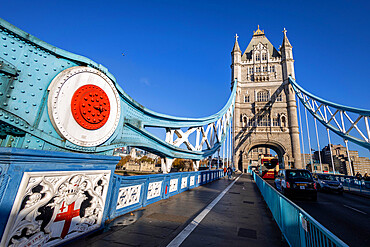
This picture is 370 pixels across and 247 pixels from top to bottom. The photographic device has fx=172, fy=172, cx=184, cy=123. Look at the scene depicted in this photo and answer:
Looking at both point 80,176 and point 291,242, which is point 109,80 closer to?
point 80,176

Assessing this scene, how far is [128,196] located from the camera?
15.0 feet

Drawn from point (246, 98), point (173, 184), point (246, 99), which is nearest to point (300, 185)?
point (173, 184)

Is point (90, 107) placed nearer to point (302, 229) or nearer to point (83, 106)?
point (83, 106)

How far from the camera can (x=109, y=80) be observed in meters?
4.12

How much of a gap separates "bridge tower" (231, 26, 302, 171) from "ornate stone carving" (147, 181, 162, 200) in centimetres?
3164

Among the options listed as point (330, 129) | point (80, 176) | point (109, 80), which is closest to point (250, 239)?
point (80, 176)

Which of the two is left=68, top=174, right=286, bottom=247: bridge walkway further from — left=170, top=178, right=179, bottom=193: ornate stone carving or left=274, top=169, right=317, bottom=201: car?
left=274, top=169, right=317, bottom=201: car

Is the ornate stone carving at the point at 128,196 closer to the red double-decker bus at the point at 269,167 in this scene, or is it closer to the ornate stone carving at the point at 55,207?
the ornate stone carving at the point at 55,207

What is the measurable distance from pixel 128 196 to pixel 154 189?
1.53m

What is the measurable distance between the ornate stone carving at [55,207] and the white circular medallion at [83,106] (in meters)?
0.80

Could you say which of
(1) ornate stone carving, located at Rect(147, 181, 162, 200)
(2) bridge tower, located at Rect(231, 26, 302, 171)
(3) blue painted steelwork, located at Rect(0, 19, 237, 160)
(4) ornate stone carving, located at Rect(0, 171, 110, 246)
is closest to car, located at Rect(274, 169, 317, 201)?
(1) ornate stone carving, located at Rect(147, 181, 162, 200)

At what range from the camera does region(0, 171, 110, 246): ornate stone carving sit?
224 centimetres

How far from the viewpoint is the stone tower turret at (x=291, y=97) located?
108ft

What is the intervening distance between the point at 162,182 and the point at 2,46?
554cm
